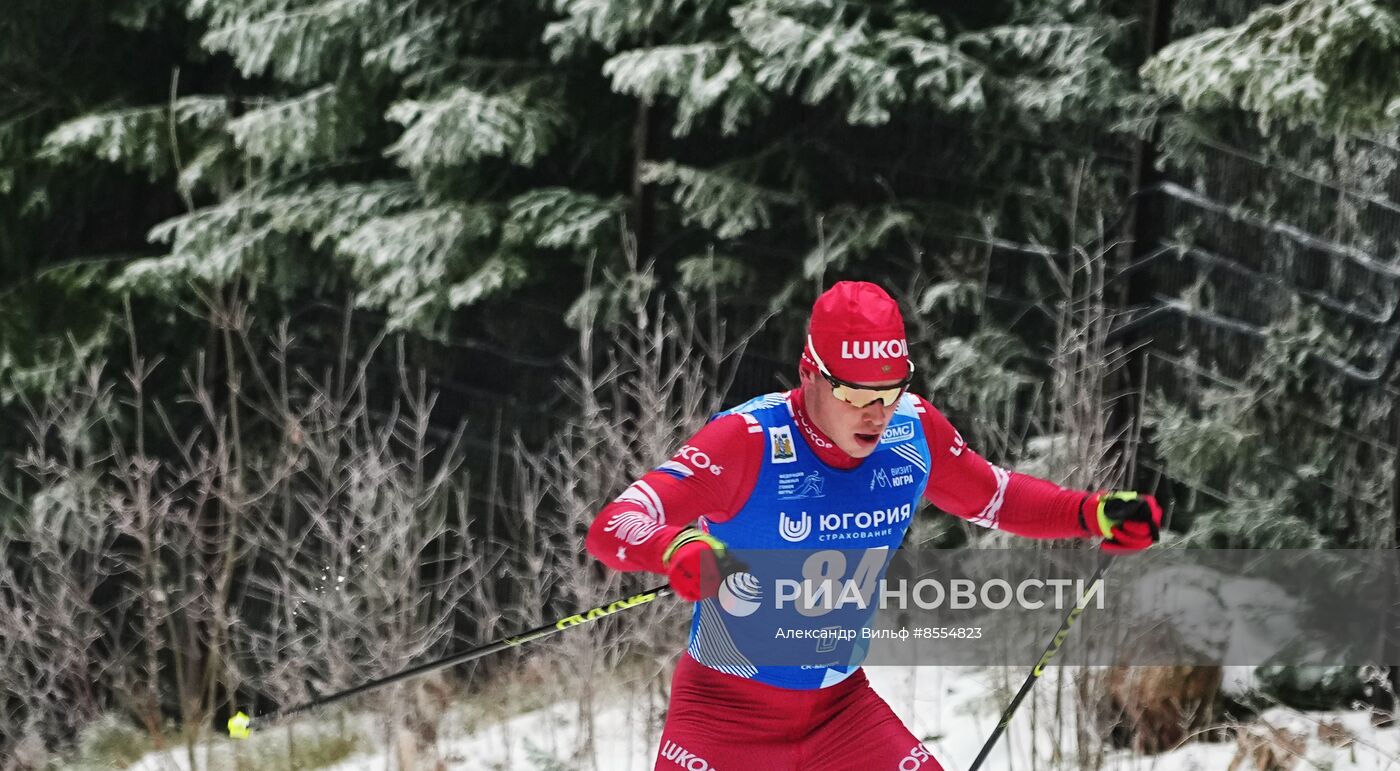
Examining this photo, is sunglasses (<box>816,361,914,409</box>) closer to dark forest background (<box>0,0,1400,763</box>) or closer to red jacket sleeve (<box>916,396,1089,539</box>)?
red jacket sleeve (<box>916,396,1089,539</box>)

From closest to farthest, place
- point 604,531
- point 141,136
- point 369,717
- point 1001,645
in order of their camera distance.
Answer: point 604,531 → point 1001,645 → point 369,717 → point 141,136

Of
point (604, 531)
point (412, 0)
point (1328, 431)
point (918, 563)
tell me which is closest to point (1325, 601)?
point (1328, 431)

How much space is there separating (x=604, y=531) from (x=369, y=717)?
4.50 meters

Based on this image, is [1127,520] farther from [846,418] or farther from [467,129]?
[467,129]

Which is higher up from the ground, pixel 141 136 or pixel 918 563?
pixel 141 136

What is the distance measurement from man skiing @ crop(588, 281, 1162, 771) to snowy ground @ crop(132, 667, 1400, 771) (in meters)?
1.98

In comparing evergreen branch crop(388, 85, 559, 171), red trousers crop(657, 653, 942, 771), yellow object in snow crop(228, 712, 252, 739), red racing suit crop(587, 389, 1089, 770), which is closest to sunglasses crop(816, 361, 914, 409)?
red racing suit crop(587, 389, 1089, 770)

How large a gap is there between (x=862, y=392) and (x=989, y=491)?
24.2 inches

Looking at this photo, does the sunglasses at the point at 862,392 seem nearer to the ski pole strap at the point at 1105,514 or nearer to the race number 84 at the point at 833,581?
the race number 84 at the point at 833,581

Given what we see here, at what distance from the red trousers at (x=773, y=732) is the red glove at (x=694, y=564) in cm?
56

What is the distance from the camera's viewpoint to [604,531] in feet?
10.3

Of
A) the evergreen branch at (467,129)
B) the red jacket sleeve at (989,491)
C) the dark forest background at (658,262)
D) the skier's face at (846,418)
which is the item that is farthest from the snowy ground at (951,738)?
the evergreen branch at (467,129)

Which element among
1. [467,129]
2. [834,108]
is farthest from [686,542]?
[834,108]

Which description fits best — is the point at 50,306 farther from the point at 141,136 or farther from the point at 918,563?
the point at 918,563
